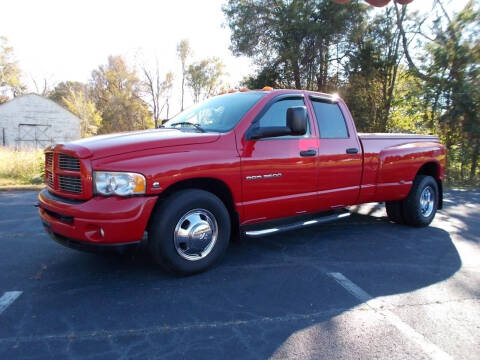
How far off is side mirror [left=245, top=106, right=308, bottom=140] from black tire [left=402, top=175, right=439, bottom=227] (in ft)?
9.23

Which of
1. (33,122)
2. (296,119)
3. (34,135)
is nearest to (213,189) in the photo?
(296,119)

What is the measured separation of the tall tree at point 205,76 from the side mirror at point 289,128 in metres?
51.5

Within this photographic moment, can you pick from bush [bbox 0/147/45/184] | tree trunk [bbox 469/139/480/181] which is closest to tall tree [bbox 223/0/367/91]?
tree trunk [bbox 469/139/480/181]

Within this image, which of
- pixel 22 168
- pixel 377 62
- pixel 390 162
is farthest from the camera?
pixel 377 62

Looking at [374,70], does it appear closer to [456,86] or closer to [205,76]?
[456,86]

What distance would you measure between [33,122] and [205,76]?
86.1 ft

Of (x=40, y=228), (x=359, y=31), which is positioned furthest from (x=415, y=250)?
(x=359, y=31)

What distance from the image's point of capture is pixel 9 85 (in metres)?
49.8

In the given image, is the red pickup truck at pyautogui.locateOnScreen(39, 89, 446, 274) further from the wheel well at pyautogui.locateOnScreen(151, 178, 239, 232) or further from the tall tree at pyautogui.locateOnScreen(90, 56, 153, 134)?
the tall tree at pyautogui.locateOnScreen(90, 56, 153, 134)

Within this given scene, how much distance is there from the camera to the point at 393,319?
2846mm

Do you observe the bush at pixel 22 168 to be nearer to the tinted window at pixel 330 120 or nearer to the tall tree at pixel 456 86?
the tinted window at pixel 330 120

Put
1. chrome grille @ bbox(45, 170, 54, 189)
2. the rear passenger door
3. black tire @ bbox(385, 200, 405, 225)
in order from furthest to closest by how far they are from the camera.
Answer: black tire @ bbox(385, 200, 405, 225) → the rear passenger door → chrome grille @ bbox(45, 170, 54, 189)

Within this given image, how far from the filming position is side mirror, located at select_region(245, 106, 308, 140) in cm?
378

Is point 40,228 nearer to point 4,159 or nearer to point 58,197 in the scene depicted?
point 58,197
